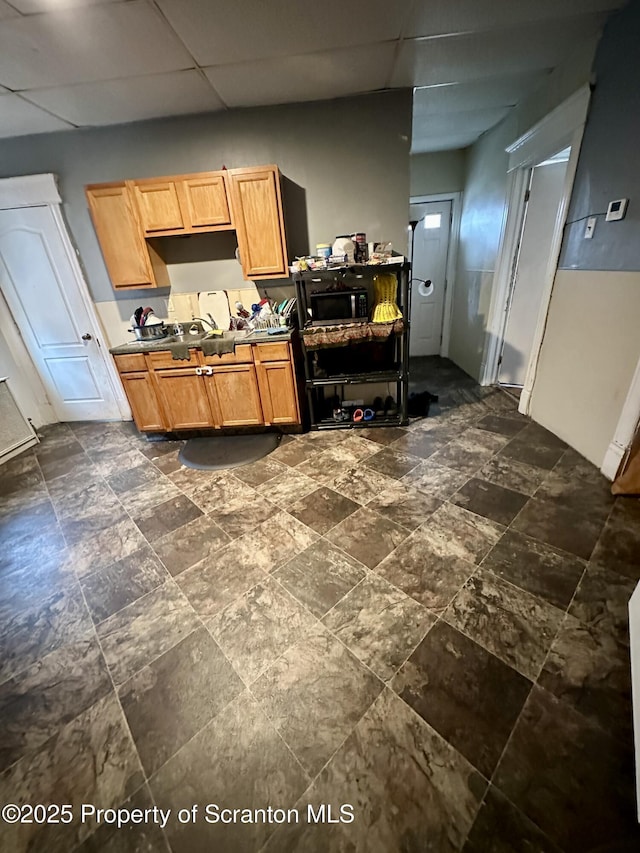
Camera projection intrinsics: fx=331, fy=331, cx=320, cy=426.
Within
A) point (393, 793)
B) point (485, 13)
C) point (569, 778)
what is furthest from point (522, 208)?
point (393, 793)

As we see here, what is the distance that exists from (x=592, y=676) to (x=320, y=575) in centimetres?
108

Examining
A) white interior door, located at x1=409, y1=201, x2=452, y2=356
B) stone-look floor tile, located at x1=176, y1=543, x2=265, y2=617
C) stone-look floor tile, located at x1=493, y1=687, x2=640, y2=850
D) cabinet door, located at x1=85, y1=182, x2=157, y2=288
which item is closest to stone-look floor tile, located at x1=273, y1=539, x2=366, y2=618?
stone-look floor tile, located at x1=176, y1=543, x2=265, y2=617

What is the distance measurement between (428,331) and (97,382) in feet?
14.7

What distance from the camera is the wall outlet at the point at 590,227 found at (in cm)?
216

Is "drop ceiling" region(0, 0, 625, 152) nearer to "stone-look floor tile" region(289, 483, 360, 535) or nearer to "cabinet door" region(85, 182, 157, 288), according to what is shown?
"cabinet door" region(85, 182, 157, 288)

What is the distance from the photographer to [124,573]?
1.76 meters

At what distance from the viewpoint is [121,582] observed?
67.4 inches

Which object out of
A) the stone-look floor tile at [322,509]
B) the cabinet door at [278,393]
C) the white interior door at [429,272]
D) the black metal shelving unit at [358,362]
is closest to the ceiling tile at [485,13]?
the black metal shelving unit at [358,362]

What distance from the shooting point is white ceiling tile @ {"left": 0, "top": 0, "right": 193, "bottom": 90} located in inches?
63.9

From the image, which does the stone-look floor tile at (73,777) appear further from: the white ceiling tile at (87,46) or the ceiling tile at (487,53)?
the ceiling tile at (487,53)

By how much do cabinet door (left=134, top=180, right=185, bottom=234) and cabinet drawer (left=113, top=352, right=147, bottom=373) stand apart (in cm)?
103

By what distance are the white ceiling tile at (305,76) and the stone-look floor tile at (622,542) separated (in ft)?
10.1

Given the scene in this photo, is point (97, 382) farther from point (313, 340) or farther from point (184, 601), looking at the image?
point (184, 601)

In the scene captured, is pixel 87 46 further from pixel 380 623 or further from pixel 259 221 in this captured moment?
pixel 380 623
